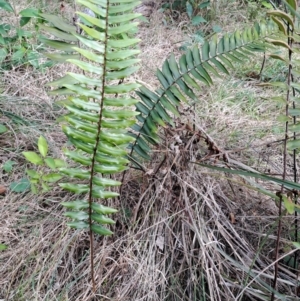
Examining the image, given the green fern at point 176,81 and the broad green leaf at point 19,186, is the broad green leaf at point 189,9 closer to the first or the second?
the green fern at point 176,81

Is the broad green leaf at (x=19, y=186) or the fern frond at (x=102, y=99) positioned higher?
the fern frond at (x=102, y=99)

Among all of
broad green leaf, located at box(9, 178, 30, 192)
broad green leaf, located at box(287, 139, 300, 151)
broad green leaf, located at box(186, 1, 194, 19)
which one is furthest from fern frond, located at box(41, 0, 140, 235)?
broad green leaf, located at box(186, 1, 194, 19)

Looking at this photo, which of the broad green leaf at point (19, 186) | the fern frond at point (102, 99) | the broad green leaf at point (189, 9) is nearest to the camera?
the fern frond at point (102, 99)

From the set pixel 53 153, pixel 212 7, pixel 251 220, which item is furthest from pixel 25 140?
pixel 212 7

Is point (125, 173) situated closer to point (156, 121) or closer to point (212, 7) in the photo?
point (156, 121)

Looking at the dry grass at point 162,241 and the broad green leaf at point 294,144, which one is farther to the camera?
the dry grass at point 162,241

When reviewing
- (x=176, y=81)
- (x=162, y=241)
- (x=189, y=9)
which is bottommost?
(x=162, y=241)

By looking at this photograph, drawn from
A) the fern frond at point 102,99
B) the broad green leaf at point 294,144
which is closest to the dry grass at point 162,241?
the broad green leaf at point 294,144

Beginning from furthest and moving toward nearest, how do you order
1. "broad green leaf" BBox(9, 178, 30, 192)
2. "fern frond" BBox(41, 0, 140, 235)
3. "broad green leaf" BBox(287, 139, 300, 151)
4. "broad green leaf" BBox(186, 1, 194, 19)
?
1. "broad green leaf" BBox(186, 1, 194, 19)
2. "broad green leaf" BBox(9, 178, 30, 192)
3. "broad green leaf" BBox(287, 139, 300, 151)
4. "fern frond" BBox(41, 0, 140, 235)

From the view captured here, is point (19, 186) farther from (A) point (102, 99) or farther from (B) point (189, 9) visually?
(B) point (189, 9)

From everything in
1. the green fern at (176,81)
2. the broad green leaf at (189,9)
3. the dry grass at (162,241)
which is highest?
the broad green leaf at (189,9)

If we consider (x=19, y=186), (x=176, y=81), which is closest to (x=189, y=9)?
(x=176, y=81)

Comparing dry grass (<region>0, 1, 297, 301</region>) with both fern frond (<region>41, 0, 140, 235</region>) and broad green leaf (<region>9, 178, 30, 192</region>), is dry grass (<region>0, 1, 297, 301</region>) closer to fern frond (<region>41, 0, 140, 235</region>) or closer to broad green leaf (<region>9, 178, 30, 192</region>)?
broad green leaf (<region>9, 178, 30, 192</region>)

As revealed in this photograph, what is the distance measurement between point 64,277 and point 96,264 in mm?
109
